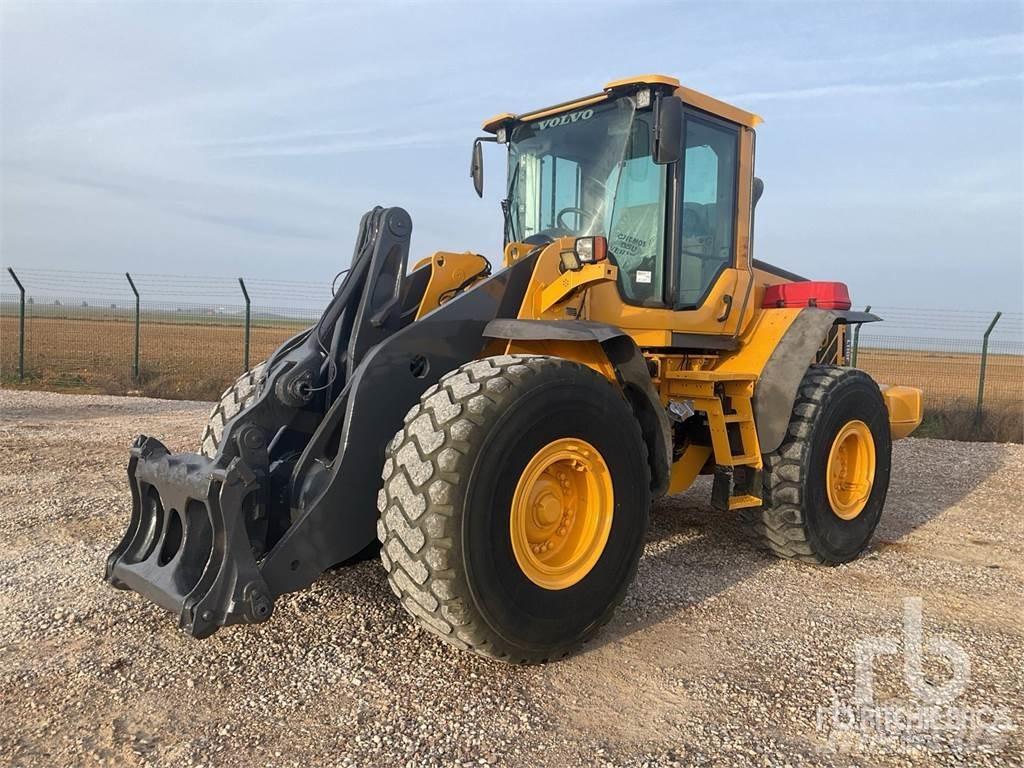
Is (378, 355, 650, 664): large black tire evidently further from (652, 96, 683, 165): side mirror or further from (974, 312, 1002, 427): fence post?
(974, 312, 1002, 427): fence post

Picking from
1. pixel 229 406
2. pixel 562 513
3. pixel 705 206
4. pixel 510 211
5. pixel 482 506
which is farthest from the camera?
pixel 510 211

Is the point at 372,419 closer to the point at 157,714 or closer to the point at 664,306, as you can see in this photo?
the point at 157,714

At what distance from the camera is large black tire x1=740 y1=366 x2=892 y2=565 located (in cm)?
501

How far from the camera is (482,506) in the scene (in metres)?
3.08

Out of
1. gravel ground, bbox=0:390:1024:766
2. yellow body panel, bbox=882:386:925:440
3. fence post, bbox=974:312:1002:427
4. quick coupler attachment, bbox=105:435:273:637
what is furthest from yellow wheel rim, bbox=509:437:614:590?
fence post, bbox=974:312:1002:427

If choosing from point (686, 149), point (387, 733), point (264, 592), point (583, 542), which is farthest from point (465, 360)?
point (686, 149)

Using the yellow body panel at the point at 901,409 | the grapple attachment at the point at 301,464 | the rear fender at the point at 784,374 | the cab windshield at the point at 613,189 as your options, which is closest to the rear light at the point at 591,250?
the grapple attachment at the point at 301,464

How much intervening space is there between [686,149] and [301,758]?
159 inches

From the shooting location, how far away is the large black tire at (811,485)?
5.01 m

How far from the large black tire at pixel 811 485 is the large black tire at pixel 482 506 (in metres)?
1.98

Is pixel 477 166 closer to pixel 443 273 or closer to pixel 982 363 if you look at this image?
pixel 443 273

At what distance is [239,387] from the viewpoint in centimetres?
455

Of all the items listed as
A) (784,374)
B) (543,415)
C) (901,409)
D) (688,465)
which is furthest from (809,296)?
(543,415)

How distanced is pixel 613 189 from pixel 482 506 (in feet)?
8.06
